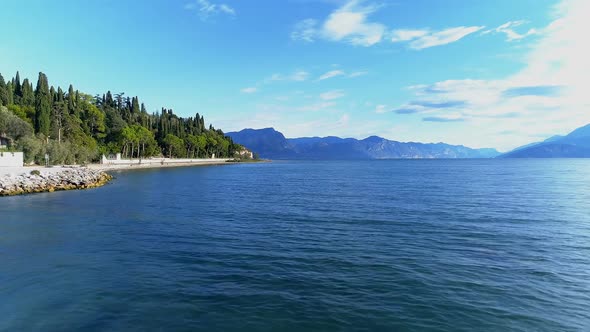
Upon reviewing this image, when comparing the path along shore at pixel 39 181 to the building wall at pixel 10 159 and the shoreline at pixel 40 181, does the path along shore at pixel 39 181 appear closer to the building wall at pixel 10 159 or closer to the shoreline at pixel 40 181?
the shoreline at pixel 40 181

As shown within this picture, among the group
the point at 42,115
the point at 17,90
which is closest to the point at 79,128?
the point at 42,115

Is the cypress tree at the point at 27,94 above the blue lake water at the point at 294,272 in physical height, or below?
above

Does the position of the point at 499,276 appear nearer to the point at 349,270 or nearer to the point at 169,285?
the point at 349,270

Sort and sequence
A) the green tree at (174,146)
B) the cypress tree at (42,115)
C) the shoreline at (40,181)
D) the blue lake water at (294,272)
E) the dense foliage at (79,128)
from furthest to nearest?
the green tree at (174,146) → the cypress tree at (42,115) → the dense foliage at (79,128) → the shoreline at (40,181) → the blue lake water at (294,272)

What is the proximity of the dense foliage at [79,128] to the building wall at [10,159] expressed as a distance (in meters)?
11.9

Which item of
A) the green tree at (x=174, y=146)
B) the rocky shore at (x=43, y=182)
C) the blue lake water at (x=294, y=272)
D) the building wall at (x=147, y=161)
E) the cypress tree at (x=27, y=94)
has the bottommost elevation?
the blue lake water at (x=294, y=272)

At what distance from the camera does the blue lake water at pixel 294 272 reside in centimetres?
1105

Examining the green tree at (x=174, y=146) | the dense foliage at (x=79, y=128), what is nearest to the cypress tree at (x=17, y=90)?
the dense foliage at (x=79, y=128)

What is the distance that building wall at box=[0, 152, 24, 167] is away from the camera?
188ft

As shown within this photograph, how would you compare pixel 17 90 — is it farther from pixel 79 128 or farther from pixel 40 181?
pixel 40 181

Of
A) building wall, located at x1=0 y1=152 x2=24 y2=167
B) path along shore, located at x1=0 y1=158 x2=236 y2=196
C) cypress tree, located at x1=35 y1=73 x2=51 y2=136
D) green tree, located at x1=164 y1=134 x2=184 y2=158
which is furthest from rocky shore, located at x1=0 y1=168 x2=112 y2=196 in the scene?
green tree, located at x1=164 y1=134 x2=184 y2=158

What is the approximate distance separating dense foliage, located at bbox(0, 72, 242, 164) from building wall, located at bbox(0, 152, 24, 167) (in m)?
11.9

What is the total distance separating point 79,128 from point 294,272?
11495 centimetres

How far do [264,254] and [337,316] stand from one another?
742cm
